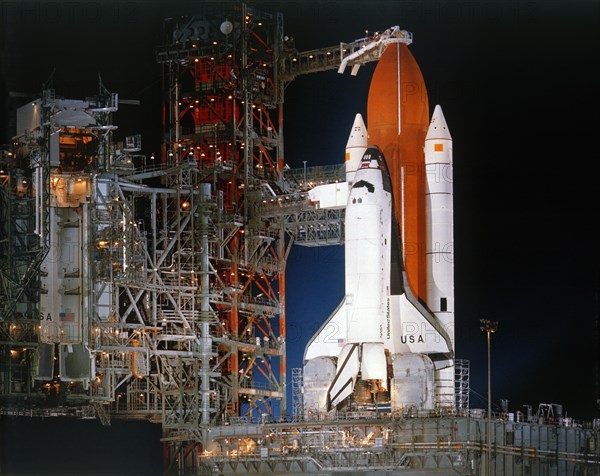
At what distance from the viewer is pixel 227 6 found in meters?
74.8

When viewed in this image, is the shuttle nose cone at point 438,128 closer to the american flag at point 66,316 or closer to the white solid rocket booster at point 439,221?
the white solid rocket booster at point 439,221

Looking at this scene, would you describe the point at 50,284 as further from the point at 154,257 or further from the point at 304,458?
the point at 304,458

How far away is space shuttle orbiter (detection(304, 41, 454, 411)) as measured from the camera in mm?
63219

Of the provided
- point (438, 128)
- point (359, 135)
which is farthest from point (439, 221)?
point (359, 135)

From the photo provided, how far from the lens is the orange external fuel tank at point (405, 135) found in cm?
6600

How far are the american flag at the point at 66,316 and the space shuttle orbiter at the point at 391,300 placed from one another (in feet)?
31.9

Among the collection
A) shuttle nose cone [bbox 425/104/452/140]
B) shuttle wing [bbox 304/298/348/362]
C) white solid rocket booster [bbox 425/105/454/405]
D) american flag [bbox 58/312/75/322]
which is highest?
shuttle nose cone [bbox 425/104/452/140]

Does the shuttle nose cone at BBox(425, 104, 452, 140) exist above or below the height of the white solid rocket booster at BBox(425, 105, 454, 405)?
above

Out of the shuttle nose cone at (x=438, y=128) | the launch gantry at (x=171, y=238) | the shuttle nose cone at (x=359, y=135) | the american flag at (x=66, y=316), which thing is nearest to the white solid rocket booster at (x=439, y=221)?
the shuttle nose cone at (x=438, y=128)

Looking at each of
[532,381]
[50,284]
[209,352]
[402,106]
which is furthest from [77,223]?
[532,381]

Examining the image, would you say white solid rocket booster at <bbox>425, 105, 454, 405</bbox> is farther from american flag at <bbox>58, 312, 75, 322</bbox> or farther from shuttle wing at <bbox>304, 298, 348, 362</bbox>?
american flag at <bbox>58, 312, 75, 322</bbox>

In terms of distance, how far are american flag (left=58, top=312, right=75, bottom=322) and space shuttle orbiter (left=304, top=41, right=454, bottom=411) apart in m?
9.73

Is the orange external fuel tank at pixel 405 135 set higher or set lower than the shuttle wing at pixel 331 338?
higher

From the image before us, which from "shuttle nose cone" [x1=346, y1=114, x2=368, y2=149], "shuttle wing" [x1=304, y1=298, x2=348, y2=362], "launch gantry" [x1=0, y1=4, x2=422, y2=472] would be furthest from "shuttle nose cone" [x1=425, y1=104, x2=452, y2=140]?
"shuttle wing" [x1=304, y1=298, x2=348, y2=362]
